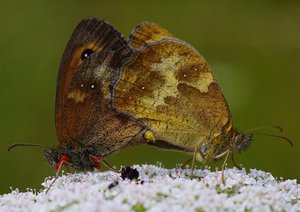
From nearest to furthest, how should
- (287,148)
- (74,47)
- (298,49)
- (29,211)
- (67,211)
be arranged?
(67,211) < (29,211) < (74,47) < (287,148) < (298,49)

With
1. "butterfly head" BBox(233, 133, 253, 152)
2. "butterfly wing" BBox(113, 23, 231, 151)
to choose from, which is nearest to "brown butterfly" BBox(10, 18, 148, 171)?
"butterfly wing" BBox(113, 23, 231, 151)

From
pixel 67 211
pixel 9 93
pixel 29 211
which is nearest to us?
pixel 67 211

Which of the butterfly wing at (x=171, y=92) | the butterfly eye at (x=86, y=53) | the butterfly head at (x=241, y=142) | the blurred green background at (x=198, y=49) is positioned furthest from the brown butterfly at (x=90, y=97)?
the blurred green background at (x=198, y=49)

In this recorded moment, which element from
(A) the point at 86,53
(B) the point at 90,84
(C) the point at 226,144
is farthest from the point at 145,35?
(C) the point at 226,144

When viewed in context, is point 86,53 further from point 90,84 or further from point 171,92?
point 171,92

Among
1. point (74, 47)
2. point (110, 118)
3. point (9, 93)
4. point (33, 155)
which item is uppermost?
point (74, 47)

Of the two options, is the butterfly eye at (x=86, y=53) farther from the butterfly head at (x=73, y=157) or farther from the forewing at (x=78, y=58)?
the butterfly head at (x=73, y=157)

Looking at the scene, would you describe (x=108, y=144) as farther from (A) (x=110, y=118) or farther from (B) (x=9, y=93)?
(B) (x=9, y=93)

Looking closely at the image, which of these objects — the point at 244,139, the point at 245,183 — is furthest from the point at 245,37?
the point at 245,183
